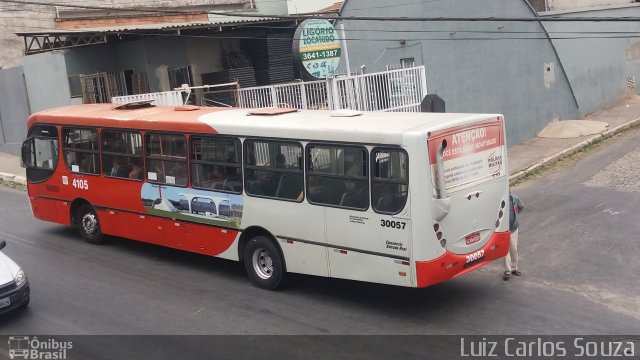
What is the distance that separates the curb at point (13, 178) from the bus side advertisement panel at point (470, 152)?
1503 cm

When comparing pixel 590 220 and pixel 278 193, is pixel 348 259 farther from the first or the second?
pixel 590 220

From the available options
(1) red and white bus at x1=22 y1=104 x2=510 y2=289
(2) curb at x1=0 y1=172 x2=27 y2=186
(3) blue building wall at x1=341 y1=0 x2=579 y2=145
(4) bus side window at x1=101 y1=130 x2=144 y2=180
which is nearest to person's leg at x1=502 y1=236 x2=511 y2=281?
(1) red and white bus at x1=22 y1=104 x2=510 y2=289

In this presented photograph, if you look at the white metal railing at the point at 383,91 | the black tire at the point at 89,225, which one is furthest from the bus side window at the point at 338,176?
the white metal railing at the point at 383,91

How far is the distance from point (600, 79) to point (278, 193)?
19.0 metres

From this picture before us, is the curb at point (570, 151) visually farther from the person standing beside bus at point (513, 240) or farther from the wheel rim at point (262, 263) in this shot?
the wheel rim at point (262, 263)

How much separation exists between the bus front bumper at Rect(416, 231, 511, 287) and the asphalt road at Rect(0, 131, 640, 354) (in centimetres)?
60

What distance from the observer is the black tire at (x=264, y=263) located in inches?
398

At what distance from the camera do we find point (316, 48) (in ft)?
54.7

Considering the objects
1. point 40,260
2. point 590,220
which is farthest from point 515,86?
point 40,260

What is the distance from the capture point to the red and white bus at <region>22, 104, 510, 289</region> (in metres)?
8.58

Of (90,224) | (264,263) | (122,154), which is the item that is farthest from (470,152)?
(90,224)

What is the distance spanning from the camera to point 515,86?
22.6 metres

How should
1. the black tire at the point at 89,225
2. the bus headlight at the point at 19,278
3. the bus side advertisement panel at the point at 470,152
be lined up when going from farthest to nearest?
the black tire at the point at 89,225 → the bus headlight at the point at 19,278 → the bus side advertisement panel at the point at 470,152

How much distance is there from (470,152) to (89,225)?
7642 millimetres
